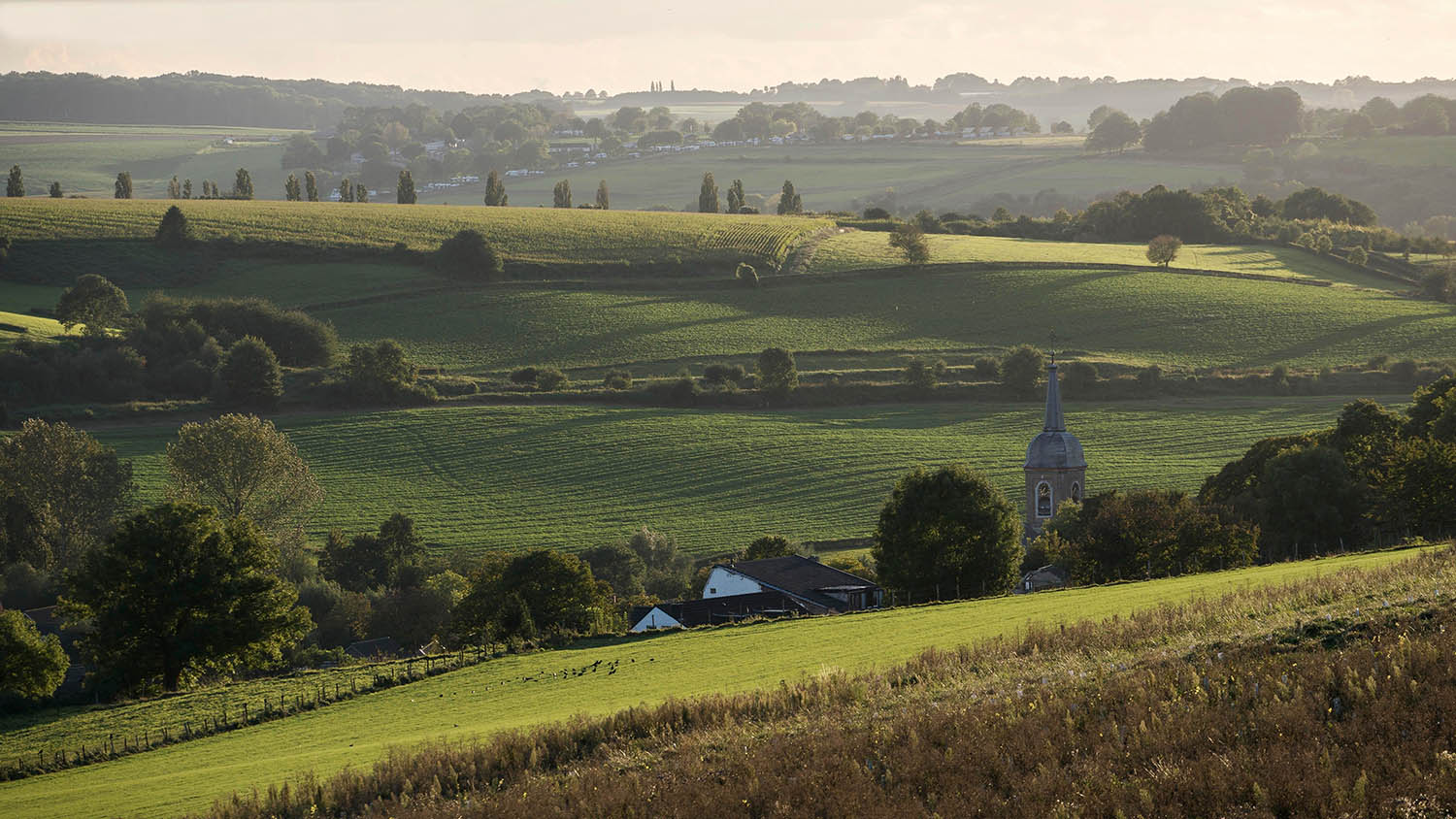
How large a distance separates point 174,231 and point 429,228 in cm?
2278

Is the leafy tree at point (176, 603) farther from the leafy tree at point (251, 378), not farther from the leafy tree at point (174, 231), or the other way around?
the leafy tree at point (174, 231)

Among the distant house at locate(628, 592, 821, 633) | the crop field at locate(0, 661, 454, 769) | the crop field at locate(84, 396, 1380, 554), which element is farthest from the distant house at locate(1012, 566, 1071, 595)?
the crop field at locate(0, 661, 454, 769)

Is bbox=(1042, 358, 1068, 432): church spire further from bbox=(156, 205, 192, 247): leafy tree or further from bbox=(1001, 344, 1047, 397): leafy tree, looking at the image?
bbox=(156, 205, 192, 247): leafy tree

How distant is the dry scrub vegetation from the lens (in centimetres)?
1591

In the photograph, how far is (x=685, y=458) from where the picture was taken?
8144 cm

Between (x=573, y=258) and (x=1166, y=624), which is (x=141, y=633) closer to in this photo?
(x=1166, y=624)

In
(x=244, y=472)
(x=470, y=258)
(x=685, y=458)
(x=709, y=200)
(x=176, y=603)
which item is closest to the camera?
(x=176, y=603)

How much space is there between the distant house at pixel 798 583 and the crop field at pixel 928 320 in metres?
43.8

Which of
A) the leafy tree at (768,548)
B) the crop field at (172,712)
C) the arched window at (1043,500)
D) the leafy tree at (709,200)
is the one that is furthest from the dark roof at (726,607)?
the leafy tree at (709,200)

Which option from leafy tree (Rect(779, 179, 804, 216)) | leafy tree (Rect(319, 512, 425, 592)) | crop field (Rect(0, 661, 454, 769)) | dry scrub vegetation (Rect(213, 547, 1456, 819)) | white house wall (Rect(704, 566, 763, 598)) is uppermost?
leafy tree (Rect(779, 179, 804, 216))

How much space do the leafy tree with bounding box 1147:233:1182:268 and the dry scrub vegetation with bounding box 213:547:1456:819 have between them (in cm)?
10757

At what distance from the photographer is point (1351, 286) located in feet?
395

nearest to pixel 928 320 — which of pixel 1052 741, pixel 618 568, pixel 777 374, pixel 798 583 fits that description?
pixel 777 374

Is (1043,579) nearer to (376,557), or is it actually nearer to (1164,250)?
(376,557)
